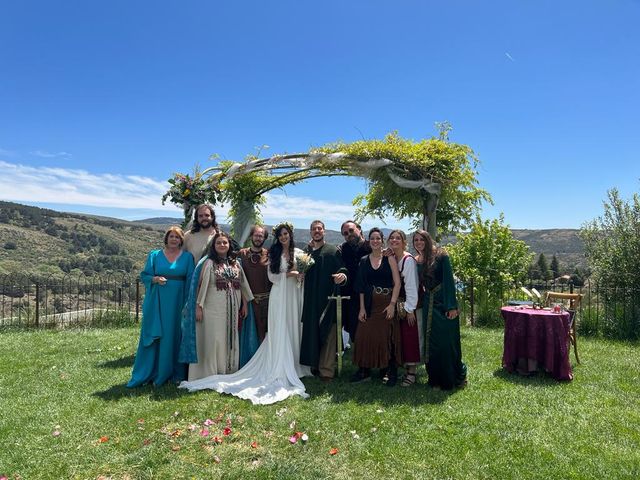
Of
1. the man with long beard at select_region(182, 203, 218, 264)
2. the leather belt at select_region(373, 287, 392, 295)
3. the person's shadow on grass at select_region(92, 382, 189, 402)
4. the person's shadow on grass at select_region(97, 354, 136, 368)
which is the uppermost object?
the man with long beard at select_region(182, 203, 218, 264)

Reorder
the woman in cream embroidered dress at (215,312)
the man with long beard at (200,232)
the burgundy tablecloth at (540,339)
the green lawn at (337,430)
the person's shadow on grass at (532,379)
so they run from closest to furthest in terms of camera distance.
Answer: the green lawn at (337,430), the person's shadow on grass at (532,379), the burgundy tablecloth at (540,339), the woman in cream embroidered dress at (215,312), the man with long beard at (200,232)

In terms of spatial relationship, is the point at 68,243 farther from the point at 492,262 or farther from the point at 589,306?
the point at 589,306

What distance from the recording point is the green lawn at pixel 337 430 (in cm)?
342

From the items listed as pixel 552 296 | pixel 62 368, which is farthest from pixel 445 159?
pixel 62 368

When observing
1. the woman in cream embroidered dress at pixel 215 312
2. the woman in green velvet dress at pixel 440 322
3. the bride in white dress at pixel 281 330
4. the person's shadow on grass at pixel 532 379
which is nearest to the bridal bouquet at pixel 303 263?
the bride in white dress at pixel 281 330

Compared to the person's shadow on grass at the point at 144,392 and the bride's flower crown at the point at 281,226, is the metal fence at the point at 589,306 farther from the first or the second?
the person's shadow on grass at the point at 144,392

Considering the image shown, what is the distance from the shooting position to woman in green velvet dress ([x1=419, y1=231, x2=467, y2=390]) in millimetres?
5141

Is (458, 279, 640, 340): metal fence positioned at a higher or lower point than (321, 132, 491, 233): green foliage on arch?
lower

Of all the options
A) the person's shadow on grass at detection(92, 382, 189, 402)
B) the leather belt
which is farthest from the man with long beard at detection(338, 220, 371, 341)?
the person's shadow on grass at detection(92, 382, 189, 402)

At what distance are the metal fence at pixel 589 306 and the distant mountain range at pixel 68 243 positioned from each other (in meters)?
19.4

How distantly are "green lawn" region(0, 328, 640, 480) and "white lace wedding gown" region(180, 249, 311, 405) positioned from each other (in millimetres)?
254

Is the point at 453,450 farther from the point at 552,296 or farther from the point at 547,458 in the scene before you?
the point at 552,296

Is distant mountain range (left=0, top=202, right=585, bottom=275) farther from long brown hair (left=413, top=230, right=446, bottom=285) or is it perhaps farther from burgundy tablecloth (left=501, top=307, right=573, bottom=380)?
long brown hair (left=413, top=230, right=446, bottom=285)

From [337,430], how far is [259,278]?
8.03ft
